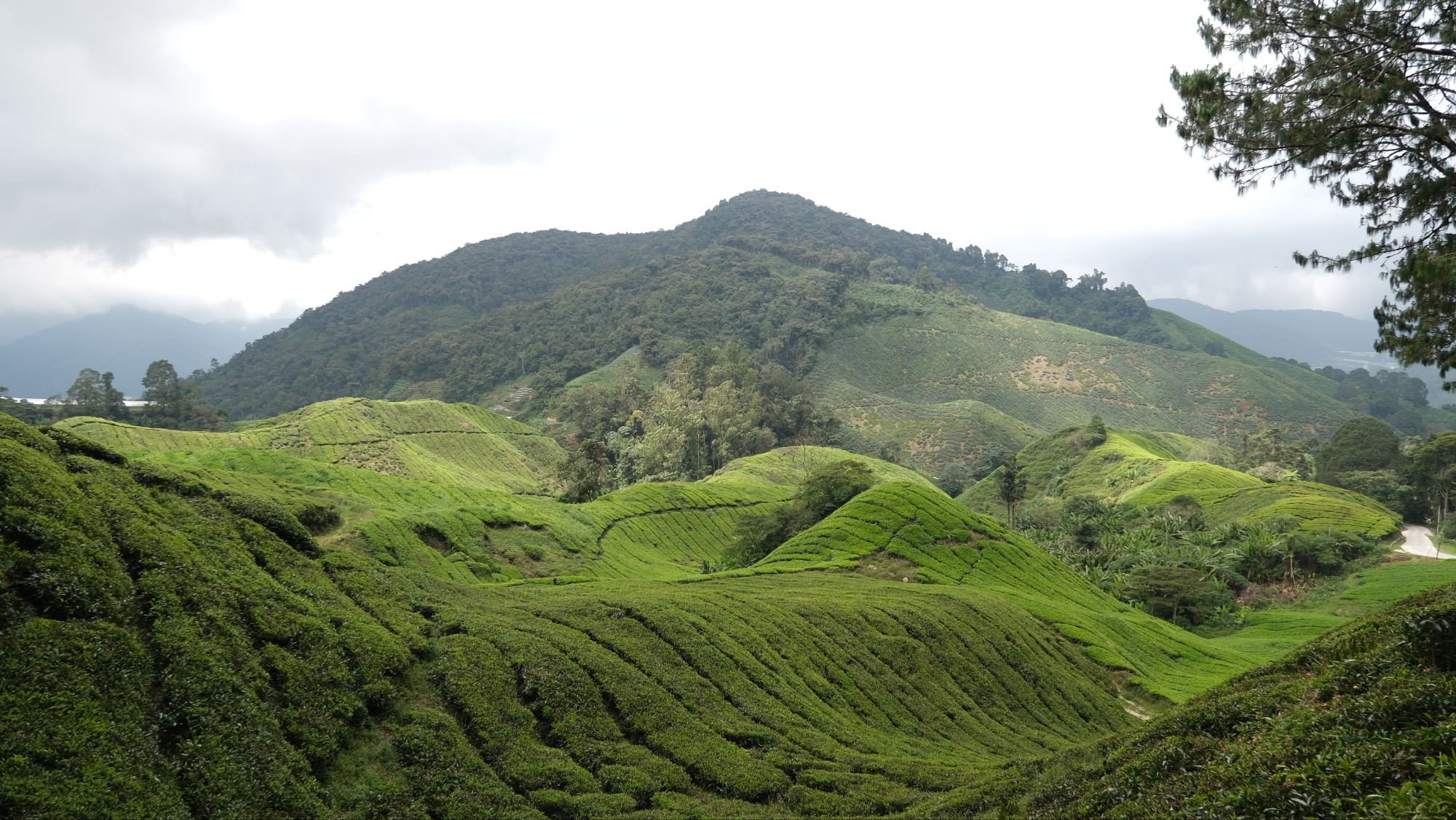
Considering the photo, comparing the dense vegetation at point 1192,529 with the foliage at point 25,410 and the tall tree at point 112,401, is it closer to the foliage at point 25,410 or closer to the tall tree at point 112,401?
the foliage at point 25,410

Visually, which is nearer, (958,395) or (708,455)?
(708,455)

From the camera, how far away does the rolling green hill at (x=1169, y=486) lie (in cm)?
5678

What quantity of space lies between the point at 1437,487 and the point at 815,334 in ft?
345

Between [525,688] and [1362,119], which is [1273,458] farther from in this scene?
[525,688]

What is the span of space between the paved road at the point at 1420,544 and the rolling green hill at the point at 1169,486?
127 centimetres

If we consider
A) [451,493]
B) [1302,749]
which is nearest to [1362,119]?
[1302,749]

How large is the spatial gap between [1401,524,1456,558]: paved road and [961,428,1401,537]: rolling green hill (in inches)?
50.1

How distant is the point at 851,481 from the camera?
144ft

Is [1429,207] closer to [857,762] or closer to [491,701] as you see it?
[857,762]

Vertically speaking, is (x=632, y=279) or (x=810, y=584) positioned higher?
(x=632, y=279)

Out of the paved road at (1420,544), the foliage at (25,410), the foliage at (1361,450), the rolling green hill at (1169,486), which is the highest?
the foliage at (25,410)

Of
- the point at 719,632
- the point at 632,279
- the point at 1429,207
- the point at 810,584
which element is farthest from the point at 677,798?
the point at 632,279

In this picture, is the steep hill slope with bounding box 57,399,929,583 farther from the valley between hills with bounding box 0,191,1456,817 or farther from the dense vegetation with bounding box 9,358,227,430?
the dense vegetation with bounding box 9,358,227,430

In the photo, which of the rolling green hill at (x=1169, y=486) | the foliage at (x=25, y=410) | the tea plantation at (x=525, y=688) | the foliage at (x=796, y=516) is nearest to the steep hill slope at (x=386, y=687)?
the tea plantation at (x=525, y=688)
